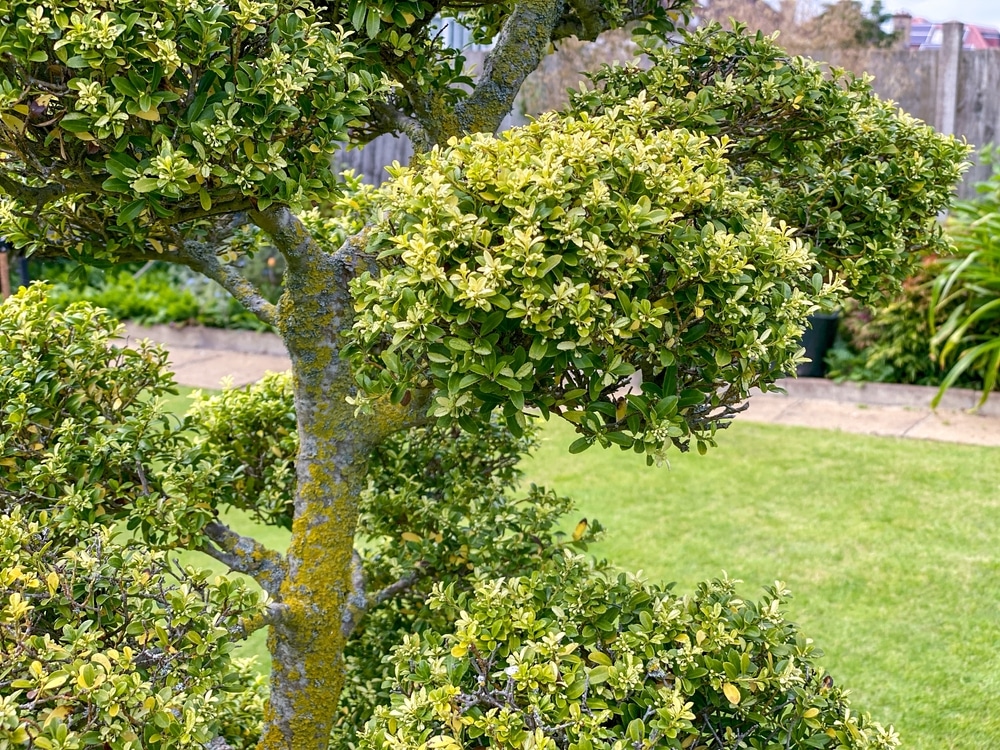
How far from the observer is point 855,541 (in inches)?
195

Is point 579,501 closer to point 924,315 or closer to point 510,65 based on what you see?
point 924,315

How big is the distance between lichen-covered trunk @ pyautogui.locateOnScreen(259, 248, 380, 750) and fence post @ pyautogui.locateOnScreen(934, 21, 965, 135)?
778cm

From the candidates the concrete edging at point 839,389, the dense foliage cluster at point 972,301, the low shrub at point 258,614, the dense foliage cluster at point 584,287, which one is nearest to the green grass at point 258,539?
the concrete edging at point 839,389

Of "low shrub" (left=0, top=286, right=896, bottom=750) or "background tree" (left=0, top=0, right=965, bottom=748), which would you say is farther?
"low shrub" (left=0, top=286, right=896, bottom=750)

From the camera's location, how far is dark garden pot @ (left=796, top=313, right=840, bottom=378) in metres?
7.62

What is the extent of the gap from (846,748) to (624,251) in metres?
1.08

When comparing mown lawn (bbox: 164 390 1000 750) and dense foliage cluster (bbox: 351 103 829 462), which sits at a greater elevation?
dense foliage cluster (bbox: 351 103 829 462)

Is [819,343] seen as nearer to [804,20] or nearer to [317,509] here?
[804,20]

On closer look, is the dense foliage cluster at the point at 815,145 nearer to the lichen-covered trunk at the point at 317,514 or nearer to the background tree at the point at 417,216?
the background tree at the point at 417,216

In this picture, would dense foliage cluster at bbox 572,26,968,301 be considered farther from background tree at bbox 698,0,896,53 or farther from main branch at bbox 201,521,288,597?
background tree at bbox 698,0,896,53

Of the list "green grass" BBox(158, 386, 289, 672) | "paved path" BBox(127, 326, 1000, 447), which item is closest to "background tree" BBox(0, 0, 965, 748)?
"green grass" BBox(158, 386, 289, 672)

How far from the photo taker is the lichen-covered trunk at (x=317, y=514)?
2172mm

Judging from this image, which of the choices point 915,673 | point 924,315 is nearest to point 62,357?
point 915,673

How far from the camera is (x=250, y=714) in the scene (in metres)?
2.84
